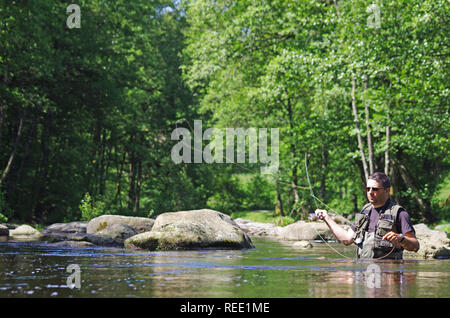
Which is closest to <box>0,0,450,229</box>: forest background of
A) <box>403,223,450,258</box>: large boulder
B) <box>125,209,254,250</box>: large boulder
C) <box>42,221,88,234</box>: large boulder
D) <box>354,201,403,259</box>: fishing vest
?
<box>42,221,88,234</box>: large boulder

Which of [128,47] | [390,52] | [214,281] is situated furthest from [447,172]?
[214,281]

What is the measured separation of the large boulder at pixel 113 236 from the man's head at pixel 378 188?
790 cm

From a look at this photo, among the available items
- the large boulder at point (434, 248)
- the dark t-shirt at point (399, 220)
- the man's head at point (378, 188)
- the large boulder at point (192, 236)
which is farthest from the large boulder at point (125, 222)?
the man's head at point (378, 188)

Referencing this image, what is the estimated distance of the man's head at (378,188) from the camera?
23.2 feet

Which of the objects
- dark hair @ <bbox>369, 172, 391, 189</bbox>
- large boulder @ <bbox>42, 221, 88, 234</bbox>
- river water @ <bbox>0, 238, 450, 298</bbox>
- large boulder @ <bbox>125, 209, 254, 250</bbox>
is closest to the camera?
river water @ <bbox>0, 238, 450, 298</bbox>

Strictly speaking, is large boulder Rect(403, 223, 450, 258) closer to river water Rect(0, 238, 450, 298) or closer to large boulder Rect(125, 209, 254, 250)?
river water Rect(0, 238, 450, 298)

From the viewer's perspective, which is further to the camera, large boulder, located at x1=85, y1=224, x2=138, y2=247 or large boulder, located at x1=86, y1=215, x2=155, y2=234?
large boulder, located at x1=86, y1=215, x2=155, y2=234

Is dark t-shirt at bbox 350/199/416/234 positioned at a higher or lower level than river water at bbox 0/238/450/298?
higher

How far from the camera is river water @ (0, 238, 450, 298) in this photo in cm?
546

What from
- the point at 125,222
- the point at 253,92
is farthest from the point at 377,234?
the point at 253,92

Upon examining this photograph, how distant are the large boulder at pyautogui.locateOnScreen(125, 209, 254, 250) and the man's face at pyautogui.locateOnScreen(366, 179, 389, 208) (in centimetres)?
603

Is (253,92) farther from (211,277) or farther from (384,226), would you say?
(211,277)

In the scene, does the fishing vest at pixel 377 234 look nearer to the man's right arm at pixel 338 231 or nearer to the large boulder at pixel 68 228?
the man's right arm at pixel 338 231
